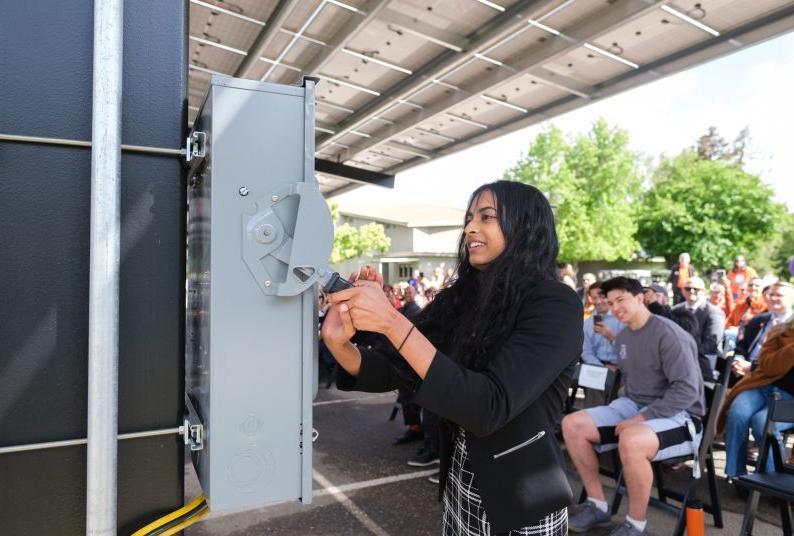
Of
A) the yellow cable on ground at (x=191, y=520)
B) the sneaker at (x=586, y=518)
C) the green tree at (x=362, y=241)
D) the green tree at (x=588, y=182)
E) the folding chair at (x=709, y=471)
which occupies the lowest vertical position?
the sneaker at (x=586, y=518)

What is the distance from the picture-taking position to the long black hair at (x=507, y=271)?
5.74 ft

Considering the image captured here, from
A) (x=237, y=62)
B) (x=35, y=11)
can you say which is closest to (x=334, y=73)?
(x=237, y=62)

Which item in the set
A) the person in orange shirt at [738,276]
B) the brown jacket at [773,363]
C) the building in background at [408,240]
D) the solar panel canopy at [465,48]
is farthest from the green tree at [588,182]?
the brown jacket at [773,363]

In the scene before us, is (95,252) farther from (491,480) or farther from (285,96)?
(491,480)

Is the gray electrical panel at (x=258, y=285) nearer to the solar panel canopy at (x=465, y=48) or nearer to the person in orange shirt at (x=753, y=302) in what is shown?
the solar panel canopy at (x=465, y=48)

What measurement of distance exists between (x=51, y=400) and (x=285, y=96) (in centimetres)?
87

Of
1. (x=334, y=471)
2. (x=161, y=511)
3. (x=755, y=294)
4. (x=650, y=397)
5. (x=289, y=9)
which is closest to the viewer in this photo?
(x=161, y=511)

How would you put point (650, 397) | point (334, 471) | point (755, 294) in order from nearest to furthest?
point (650, 397) → point (334, 471) → point (755, 294)

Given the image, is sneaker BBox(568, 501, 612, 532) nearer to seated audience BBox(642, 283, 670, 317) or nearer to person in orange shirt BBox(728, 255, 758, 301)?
seated audience BBox(642, 283, 670, 317)

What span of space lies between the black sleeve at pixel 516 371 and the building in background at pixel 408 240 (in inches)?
1517

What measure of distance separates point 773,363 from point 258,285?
4882 mm

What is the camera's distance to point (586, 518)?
4047 millimetres

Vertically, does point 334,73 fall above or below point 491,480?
above

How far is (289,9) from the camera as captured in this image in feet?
18.1
